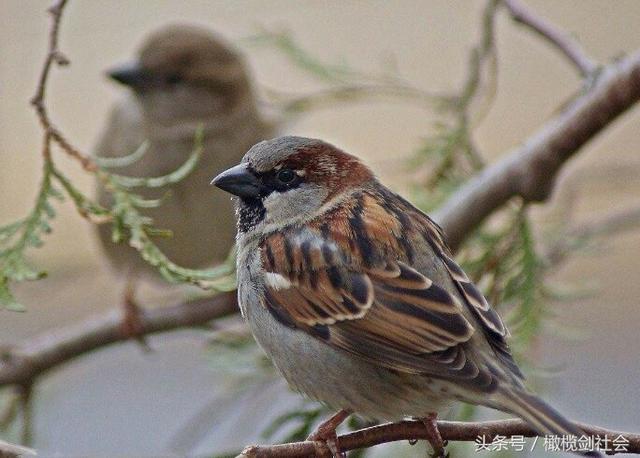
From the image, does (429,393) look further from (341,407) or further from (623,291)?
(623,291)

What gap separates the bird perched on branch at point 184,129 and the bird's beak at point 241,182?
2089 millimetres

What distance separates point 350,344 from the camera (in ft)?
7.89

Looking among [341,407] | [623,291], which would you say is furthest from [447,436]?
[623,291]

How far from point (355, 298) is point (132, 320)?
5.43 ft

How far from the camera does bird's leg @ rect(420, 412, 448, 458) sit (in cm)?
233

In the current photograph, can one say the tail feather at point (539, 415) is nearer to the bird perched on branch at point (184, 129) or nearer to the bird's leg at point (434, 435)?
the bird's leg at point (434, 435)

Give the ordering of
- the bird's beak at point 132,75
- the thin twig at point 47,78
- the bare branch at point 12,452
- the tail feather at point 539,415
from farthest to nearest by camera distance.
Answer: the bird's beak at point 132,75 < the thin twig at point 47,78 < the tail feather at point 539,415 < the bare branch at point 12,452

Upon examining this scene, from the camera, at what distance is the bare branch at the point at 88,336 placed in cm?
364

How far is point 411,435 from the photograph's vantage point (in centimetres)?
241

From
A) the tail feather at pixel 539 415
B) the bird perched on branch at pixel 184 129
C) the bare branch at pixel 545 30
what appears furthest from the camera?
the bird perched on branch at pixel 184 129

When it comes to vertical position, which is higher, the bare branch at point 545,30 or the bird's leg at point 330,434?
the bare branch at point 545,30

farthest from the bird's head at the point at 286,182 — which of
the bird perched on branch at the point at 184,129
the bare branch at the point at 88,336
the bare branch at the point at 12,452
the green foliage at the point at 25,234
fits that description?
the bird perched on branch at the point at 184,129

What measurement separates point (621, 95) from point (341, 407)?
55.5 inches

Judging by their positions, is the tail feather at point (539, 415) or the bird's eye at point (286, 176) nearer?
the tail feather at point (539, 415)
